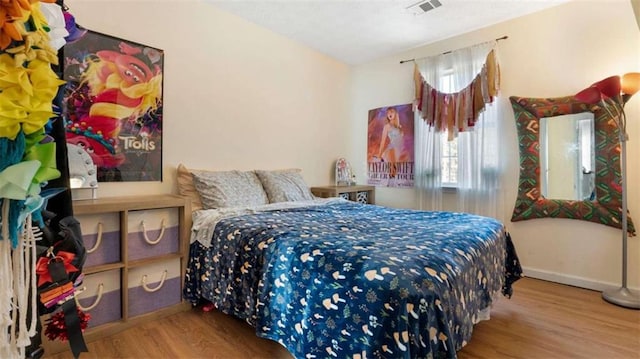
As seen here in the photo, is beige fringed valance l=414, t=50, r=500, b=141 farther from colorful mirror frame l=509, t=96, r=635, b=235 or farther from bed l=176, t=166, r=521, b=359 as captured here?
bed l=176, t=166, r=521, b=359

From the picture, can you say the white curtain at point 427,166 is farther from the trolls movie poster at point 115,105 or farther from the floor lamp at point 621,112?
the trolls movie poster at point 115,105

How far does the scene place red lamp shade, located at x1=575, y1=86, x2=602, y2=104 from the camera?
247cm

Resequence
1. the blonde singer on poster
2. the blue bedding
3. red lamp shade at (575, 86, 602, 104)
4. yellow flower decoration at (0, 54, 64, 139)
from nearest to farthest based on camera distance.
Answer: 1. yellow flower decoration at (0, 54, 64, 139)
2. the blue bedding
3. red lamp shade at (575, 86, 602, 104)
4. the blonde singer on poster

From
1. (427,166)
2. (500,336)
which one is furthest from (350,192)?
(500,336)

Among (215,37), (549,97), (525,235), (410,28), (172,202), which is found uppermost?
(410,28)

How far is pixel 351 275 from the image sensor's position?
1.26 metres

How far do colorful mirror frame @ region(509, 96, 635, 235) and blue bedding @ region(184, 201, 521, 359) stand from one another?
0.99 metres

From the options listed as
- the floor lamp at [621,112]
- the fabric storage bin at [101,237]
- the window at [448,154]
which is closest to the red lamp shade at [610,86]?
the floor lamp at [621,112]

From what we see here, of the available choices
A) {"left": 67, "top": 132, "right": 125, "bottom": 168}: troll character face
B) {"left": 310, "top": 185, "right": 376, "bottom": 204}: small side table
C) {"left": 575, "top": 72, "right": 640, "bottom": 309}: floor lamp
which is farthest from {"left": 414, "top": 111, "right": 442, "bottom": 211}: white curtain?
{"left": 67, "top": 132, "right": 125, "bottom": 168}: troll character face

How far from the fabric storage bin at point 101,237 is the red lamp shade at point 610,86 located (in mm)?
3607

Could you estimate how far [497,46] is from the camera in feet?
10.3

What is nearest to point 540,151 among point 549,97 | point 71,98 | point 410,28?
point 549,97

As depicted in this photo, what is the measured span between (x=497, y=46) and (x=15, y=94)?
3.69 m

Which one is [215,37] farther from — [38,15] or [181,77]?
[38,15]
